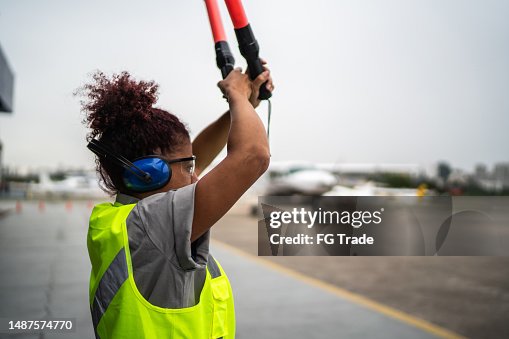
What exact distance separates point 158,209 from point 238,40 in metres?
0.44

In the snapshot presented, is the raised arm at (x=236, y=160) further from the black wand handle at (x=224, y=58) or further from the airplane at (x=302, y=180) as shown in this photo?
the airplane at (x=302, y=180)

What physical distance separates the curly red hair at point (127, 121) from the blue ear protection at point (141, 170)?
1.0 inches

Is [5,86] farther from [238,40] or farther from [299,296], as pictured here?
[238,40]

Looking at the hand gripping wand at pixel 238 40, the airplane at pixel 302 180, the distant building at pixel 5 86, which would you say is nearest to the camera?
the hand gripping wand at pixel 238 40

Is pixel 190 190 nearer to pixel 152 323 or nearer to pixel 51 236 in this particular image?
pixel 152 323

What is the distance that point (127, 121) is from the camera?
146 centimetres

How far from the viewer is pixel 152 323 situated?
4.41 ft

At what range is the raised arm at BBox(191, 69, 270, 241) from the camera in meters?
1.27

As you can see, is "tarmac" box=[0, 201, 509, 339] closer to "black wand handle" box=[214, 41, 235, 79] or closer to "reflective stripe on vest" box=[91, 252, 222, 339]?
"reflective stripe on vest" box=[91, 252, 222, 339]

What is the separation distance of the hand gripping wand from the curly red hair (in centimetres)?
26

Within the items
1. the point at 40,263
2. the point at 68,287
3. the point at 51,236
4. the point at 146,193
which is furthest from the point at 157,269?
the point at 51,236

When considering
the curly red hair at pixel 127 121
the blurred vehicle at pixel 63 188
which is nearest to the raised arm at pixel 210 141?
the curly red hair at pixel 127 121

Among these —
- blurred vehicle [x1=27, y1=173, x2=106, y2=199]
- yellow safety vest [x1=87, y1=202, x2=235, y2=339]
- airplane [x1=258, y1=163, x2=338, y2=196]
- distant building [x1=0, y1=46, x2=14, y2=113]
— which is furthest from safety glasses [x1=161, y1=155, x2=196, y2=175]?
blurred vehicle [x1=27, y1=173, x2=106, y2=199]

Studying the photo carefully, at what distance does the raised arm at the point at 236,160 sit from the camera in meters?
1.27
